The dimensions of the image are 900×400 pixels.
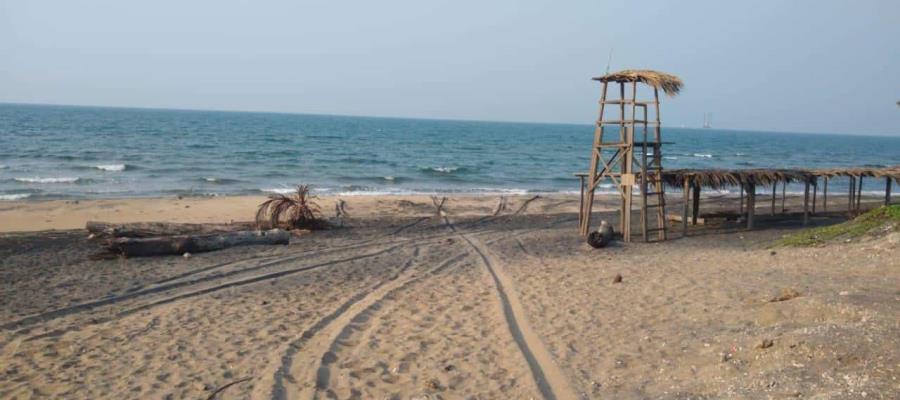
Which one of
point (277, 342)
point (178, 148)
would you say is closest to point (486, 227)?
point (277, 342)

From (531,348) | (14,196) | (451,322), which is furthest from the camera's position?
(14,196)

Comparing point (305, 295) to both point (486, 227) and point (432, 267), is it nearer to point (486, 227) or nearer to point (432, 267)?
point (432, 267)

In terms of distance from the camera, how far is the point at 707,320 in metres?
8.54

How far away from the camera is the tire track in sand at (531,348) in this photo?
21.7 ft

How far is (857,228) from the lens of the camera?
13.2 metres

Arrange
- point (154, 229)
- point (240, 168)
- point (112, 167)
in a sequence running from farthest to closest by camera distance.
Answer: point (240, 168) < point (112, 167) < point (154, 229)

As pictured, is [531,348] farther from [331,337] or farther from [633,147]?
[633,147]

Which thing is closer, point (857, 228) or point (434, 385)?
point (434, 385)

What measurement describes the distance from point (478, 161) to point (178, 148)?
67.4 feet

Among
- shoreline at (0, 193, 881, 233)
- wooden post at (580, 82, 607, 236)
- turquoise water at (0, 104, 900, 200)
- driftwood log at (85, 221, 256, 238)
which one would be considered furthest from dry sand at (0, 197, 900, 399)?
turquoise water at (0, 104, 900, 200)

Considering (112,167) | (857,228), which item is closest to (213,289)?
(857,228)

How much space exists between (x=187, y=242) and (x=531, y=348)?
8189mm

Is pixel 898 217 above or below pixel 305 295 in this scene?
above

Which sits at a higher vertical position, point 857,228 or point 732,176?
point 732,176
